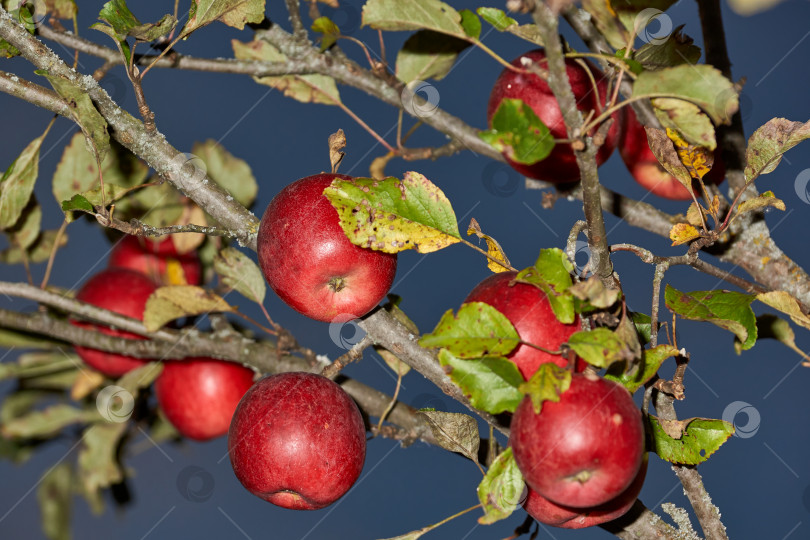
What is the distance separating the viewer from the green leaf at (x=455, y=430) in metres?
0.57

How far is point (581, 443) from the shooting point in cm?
43

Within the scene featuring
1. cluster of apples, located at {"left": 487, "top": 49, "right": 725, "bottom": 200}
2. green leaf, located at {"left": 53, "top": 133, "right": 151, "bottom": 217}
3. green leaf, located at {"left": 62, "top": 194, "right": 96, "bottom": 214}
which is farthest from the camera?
green leaf, located at {"left": 53, "top": 133, "right": 151, "bottom": 217}

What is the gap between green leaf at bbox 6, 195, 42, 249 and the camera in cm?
100

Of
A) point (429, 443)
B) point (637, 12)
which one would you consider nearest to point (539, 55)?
point (637, 12)

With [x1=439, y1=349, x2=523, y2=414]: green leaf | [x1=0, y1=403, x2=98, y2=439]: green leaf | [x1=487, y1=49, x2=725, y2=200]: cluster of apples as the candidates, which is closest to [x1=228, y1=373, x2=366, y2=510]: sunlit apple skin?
[x1=439, y1=349, x2=523, y2=414]: green leaf

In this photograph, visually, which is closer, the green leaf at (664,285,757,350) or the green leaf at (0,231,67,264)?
the green leaf at (664,285,757,350)

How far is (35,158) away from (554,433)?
0.72m

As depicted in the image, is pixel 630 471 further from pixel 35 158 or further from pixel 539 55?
pixel 35 158

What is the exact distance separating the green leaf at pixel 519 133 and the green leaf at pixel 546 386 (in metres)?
0.15

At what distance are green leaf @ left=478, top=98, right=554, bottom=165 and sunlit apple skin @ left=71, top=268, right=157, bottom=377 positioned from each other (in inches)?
33.1

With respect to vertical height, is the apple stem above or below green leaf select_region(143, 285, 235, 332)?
above

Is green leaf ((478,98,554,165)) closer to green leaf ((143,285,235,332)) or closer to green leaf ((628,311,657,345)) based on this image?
green leaf ((628,311,657,345))

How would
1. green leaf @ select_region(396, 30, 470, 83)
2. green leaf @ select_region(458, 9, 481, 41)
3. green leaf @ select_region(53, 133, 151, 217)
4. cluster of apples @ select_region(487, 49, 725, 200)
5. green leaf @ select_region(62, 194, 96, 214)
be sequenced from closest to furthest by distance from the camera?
green leaf @ select_region(458, 9, 481, 41) < green leaf @ select_region(62, 194, 96, 214) < cluster of apples @ select_region(487, 49, 725, 200) < green leaf @ select_region(396, 30, 470, 83) < green leaf @ select_region(53, 133, 151, 217)

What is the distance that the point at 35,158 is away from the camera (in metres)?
0.80
